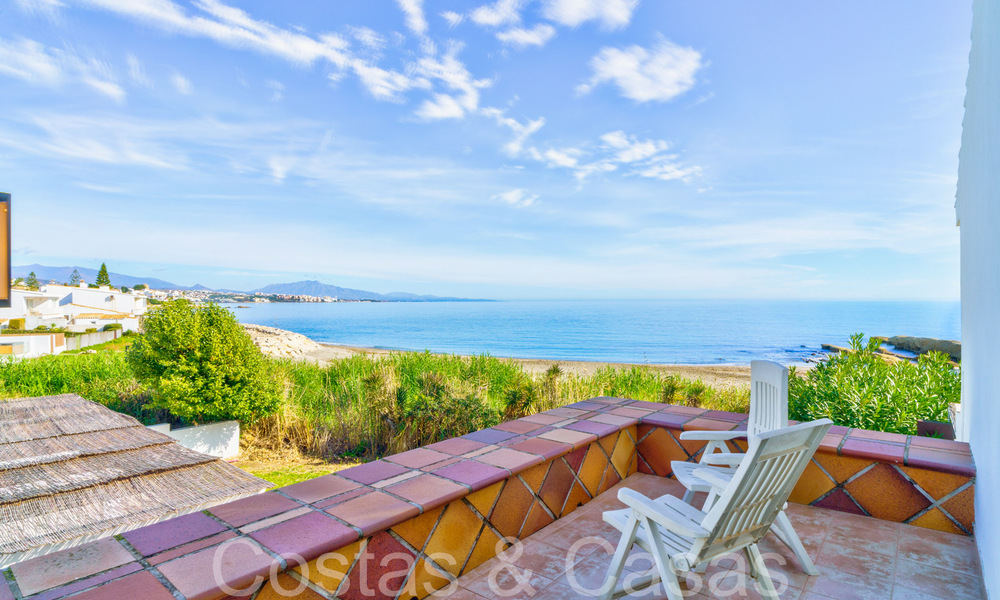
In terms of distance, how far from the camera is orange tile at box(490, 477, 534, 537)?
2258 millimetres

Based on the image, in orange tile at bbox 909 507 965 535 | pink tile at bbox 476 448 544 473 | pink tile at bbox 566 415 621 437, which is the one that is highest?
pink tile at bbox 476 448 544 473

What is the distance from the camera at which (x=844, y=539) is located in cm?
245

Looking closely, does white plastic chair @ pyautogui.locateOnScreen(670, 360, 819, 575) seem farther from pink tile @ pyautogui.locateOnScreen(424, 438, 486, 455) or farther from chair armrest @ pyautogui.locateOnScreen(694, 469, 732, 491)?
pink tile @ pyautogui.locateOnScreen(424, 438, 486, 455)

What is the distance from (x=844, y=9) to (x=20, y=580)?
11025mm

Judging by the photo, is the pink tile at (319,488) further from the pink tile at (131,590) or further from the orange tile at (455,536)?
the pink tile at (131,590)

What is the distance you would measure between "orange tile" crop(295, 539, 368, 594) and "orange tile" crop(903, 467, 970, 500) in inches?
117

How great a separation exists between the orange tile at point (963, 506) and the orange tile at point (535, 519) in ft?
7.14

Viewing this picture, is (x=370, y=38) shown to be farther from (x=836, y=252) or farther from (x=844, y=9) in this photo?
(x=836, y=252)

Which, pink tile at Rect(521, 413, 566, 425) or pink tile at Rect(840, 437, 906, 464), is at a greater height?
pink tile at Rect(521, 413, 566, 425)

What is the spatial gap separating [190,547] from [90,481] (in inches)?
109

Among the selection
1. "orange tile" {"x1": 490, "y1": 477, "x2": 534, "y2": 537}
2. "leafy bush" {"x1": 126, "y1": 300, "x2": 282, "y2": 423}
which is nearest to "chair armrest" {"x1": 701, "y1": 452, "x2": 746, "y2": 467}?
"orange tile" {"x1": 490, "y1": 477, "x2": 534, "y2": 537}

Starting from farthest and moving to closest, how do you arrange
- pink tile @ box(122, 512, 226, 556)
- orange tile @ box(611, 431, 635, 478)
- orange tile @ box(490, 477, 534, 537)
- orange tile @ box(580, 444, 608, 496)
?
orange tile @ box(611, 431, 635, 478) → orange tile @ box(580, 444, 608, 496) → orange tile @ box(490, 477, 534, 537) → pink tile @ box(122, 512, 226, 556)

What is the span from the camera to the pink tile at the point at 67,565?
119 centimetres

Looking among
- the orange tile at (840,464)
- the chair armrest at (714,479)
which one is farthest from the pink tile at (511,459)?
the orange tile at (840,464)
